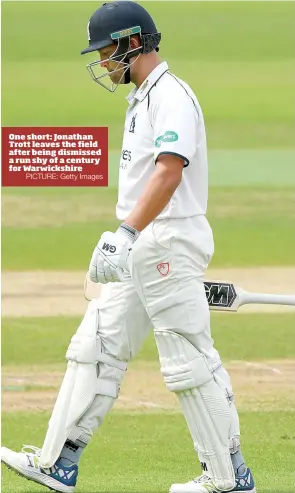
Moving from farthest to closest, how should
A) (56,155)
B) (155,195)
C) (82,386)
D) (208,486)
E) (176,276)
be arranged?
1. (56,155)
2. (82,386)
3. (208,486)
4. (176,276)
5. (155,195)

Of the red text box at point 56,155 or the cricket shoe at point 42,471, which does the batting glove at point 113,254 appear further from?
the red text box at point 56,155

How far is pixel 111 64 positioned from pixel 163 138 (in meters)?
0.41

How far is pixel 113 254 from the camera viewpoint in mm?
3781

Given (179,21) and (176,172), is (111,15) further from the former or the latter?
(179,21)

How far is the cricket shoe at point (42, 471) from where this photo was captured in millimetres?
4109

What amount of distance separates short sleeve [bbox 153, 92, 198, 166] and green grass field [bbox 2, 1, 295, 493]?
1223 millimetres

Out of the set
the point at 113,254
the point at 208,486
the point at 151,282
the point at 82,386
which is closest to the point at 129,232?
the point at 113,254

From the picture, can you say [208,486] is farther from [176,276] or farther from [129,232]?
[129,232]

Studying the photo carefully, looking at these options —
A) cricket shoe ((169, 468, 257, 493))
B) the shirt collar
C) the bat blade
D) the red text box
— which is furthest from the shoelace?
the red text box

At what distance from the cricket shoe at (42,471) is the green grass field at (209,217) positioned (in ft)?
0.52

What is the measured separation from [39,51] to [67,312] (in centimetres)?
309

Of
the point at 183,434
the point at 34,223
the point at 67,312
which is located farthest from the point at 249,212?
the point at 183,434

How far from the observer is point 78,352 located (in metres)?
4.10

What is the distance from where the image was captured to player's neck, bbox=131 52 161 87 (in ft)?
13.1
